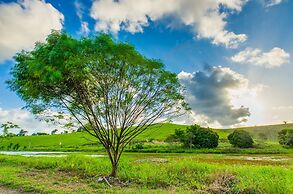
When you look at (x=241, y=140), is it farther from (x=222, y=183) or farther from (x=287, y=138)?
(x=222, y=183)

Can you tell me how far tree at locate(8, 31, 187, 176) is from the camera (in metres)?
13.9

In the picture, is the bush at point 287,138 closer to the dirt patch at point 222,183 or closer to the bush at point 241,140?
the bush at point 241,140

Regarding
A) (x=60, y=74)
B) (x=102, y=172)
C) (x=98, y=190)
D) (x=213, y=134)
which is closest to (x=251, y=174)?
(x=98, y=190)

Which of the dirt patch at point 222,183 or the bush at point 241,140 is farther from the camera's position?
the bush at point 241,140

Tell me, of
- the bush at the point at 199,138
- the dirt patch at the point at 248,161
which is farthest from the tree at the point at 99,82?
the bush at the point at 199,138

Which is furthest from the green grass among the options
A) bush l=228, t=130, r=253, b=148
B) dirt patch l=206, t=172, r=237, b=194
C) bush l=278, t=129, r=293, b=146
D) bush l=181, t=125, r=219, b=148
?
bush l=278, t=129, r=293, b=146

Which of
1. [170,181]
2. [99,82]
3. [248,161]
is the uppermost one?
[99,82]

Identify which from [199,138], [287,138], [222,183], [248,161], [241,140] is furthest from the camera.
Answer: [287,138]

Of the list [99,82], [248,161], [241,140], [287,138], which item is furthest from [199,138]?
[99,82]

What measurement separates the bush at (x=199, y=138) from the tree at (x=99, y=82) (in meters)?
47.5

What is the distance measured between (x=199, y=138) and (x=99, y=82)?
5113 centimetres

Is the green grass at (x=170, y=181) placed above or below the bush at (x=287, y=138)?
below

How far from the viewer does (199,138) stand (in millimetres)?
63312

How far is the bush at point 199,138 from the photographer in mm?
62812
